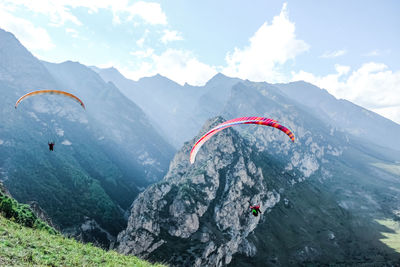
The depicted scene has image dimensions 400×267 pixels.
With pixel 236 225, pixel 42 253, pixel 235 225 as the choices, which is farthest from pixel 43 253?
pixel 236 225

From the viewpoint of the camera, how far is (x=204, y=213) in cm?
15175

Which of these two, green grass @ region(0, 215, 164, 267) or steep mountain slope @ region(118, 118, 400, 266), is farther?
steep mountain slope @ region(118, 118, 400, 266)

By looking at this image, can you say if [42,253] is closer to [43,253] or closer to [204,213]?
[43,253]

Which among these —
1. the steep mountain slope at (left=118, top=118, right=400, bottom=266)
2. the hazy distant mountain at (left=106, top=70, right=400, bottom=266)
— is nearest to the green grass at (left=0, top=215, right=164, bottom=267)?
the steep mountain slope at (left=118, top=118, right=400, bottom=266)

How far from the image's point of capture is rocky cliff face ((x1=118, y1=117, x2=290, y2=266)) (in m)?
119

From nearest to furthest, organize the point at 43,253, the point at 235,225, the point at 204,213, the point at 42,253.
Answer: the point at 42,253 < the point at 43,253 < the point at 235,225 < the point at 204,213

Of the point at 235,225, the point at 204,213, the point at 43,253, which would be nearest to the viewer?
the point at 43,253

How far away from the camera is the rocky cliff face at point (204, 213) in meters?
119

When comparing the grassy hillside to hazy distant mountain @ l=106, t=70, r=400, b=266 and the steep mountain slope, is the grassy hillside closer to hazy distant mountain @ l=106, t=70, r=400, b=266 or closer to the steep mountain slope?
the steep mountain slope

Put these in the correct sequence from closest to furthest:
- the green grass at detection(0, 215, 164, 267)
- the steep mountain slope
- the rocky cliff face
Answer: the green grass at detection(0, 215, 164, 267), the rocky cliff face, the steep mountain slope

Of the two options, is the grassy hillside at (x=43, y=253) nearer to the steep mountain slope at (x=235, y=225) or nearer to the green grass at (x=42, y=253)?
the green grass at (x=42, y=253)

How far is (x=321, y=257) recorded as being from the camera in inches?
5463

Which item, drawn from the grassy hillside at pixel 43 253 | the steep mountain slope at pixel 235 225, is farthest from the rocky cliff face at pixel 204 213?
the grassy hillside at pixel 43 253

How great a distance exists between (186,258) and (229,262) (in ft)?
74.1
